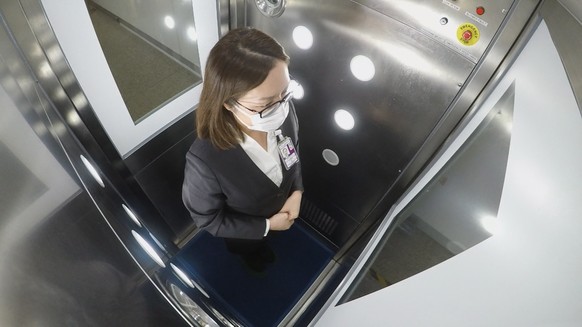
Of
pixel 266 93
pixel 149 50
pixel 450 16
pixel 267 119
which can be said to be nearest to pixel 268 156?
pixel 267 119

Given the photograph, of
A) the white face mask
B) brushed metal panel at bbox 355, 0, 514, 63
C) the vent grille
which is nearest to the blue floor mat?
the vent grille

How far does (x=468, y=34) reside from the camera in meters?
1.13

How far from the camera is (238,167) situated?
1.32 meters

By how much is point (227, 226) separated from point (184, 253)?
0.90 meters

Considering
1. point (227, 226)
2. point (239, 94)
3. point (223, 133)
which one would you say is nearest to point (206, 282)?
point (227, 226)

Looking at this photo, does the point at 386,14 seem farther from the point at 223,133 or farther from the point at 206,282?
the point at 206,282

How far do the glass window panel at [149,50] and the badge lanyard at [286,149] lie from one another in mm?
795

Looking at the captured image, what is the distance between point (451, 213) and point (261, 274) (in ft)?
4.51

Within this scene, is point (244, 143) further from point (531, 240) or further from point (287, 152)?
point (531, 240)

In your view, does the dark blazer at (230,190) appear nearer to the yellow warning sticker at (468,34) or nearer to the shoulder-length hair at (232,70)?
the shoulder-length hair at (232,70)

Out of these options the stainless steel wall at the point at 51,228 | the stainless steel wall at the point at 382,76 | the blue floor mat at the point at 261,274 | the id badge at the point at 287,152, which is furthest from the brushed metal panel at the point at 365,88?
the stainless steel wall at the point at 51,228

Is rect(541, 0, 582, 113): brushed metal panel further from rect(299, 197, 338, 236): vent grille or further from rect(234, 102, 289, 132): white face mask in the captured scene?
rect(299, 197, 338, 236): vent grille

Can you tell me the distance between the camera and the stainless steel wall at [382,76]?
1.14 meters

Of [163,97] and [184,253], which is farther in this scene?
[184,253]
